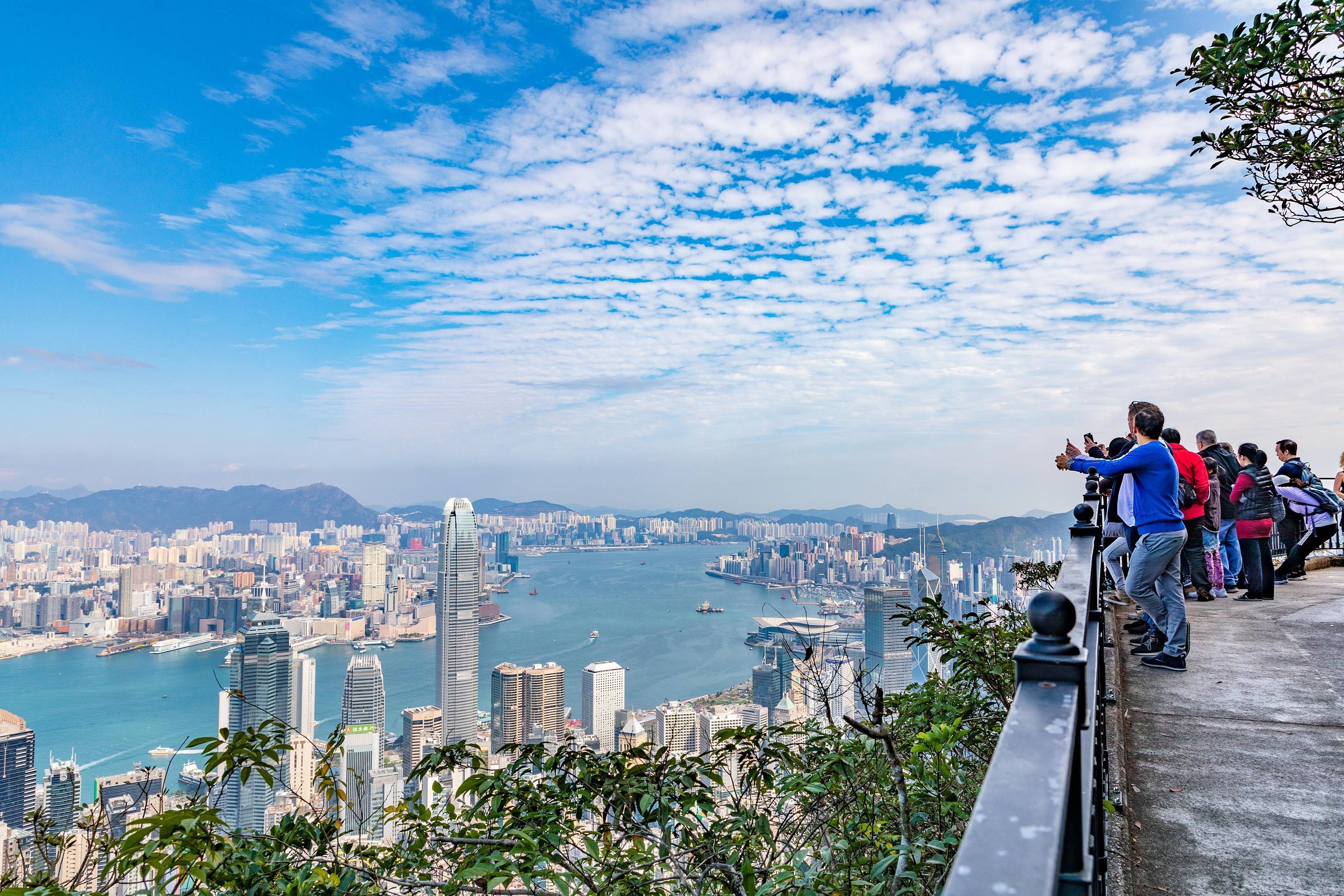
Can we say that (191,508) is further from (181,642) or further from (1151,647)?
(1151,647)

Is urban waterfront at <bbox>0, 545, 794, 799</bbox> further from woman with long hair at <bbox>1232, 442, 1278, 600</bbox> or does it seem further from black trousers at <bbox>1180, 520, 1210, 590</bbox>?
woman with long hair at <bbox>1232, 442, 1278, 600</bbox>

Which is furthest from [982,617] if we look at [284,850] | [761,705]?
[761,705]

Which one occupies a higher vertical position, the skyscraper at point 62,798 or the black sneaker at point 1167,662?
the black sneaker at point 1167,662

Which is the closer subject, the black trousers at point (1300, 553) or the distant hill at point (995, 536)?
the black trousers at point (1300, 553)

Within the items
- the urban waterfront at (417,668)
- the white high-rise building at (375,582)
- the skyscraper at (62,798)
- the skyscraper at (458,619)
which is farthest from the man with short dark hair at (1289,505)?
the white high-rise building at (375,582)

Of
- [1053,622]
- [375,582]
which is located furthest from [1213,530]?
[375,582]

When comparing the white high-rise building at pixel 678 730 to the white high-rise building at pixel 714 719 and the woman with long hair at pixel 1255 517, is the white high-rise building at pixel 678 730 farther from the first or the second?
the woman with long hair at pixel 1255 517

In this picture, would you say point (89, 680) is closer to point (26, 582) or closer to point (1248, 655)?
point (26, 582)
